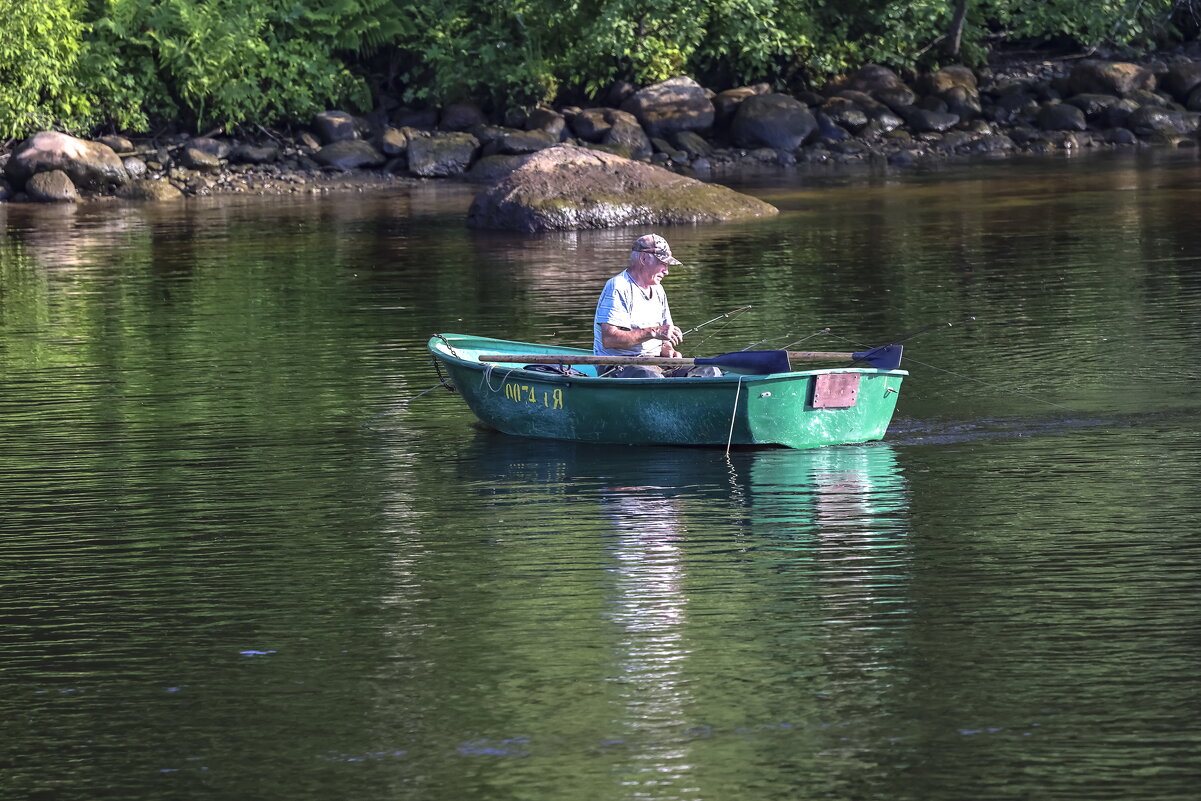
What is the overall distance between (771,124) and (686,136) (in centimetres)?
188

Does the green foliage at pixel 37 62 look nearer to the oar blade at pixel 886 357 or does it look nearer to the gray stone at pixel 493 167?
the gray stone at pixel 493 167

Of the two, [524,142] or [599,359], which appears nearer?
[599,359]

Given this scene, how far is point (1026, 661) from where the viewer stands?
274 inches

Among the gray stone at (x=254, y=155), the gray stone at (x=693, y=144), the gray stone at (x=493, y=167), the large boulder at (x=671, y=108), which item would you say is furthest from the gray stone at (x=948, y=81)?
the gray stone at (x=254, y=155)

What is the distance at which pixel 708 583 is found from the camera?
823cm

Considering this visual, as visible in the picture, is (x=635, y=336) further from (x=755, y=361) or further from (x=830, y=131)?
(x=830, y=131)

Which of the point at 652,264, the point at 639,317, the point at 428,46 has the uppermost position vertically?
the point at 428,46

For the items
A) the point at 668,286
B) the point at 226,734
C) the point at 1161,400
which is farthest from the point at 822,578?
the point at 668,286

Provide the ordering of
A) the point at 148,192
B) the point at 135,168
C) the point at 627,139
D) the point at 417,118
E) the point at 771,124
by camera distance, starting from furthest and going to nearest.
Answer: the point at 417,118
the point at 771,124
the point at 627,139
the point at 135,168
the point at 148,192

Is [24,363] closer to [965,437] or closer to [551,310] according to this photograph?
[551,310]

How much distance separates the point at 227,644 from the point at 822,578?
2.66 m

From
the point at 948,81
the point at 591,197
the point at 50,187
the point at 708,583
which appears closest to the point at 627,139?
the point at 948,81

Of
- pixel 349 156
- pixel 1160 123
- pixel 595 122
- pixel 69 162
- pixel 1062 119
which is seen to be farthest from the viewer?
pixel 1062 119

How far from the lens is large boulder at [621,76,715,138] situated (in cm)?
3662
